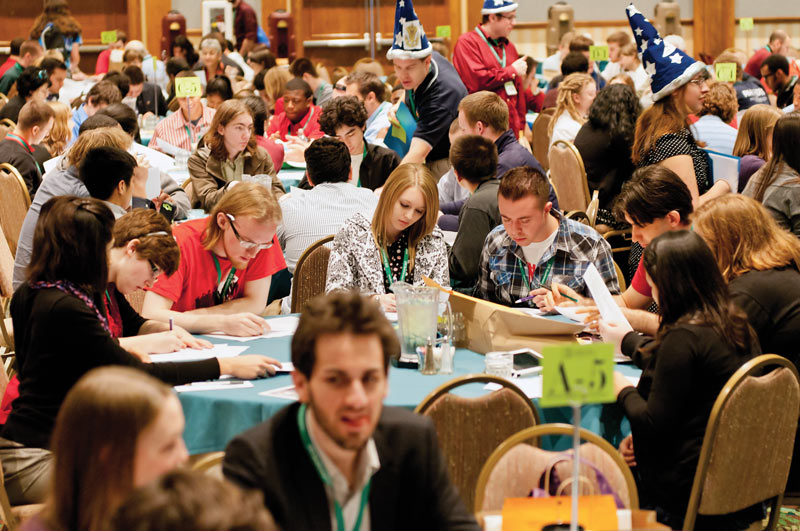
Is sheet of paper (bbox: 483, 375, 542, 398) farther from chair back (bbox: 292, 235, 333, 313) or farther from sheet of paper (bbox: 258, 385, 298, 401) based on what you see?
chair back (bbox: 292, 235, 333, 313)

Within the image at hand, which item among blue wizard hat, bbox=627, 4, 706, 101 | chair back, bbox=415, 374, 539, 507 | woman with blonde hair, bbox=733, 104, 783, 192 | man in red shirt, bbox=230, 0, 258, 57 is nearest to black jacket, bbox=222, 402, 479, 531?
chair back, bbox=415, 374, 539, 507

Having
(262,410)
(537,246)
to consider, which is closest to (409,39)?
(537,246)

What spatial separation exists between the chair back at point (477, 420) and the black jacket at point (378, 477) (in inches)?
24.9

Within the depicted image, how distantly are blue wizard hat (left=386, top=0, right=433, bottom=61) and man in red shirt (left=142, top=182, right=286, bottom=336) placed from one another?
2880mm

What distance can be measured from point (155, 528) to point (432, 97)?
17.9 feet

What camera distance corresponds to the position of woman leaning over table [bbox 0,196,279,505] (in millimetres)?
2654

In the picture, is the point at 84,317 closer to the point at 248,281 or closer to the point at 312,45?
the point at 248,281

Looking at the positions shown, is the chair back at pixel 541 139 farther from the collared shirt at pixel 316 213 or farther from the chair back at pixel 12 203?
the chair back at pixel 12 203

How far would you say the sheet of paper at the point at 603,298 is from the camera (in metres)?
3.08

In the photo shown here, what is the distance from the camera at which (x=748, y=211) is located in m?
3.13

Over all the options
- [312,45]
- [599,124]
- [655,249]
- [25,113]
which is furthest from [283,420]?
[312,45]

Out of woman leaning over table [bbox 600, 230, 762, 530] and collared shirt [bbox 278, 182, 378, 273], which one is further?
collared shirt [bbox 278, 182, 378, 273]

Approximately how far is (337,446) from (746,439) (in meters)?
1.32

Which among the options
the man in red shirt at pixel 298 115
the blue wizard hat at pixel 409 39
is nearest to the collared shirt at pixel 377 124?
the man in red shirt at pixel 298 115
